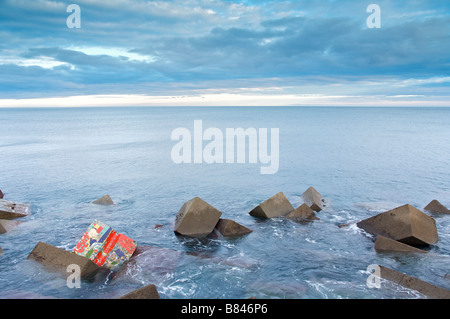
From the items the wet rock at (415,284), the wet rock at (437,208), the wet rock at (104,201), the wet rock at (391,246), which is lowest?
the wet rock at (415,284)

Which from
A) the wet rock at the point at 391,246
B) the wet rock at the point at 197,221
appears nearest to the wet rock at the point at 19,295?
the wet rock at the point at 197,221

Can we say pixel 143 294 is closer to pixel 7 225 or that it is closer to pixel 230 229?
pixel 230 229

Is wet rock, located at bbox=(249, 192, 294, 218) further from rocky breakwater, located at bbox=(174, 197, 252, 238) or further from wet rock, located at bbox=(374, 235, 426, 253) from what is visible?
wet rock, located at bbox=(374, 235, 426, 253)

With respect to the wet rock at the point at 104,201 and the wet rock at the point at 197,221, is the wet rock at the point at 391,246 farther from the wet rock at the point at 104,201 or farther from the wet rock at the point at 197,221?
the wet rock at the point at 104,201

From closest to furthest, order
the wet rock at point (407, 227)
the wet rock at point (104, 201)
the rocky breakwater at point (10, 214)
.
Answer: the wet rock at point (407, 227)
the rocky breakwater at point (10, 214)
the wet rock at point (104, 201)

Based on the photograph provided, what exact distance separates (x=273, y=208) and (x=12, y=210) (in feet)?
63.1

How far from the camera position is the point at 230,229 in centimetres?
2084

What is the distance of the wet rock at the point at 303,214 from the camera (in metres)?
23.9

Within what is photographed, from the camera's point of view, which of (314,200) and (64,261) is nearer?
(64,261)

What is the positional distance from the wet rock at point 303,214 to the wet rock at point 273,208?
0.66 m

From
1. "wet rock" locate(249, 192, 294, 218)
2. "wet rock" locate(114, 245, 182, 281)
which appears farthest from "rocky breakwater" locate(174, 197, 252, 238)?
"wet rock" locate(249, 192, 294, 218)

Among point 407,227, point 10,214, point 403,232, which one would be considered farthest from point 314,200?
point 10,214

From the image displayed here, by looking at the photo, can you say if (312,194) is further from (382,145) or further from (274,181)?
(382,145)

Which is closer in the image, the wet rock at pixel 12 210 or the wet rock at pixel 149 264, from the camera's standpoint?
the wet rock at pixel 149 264
